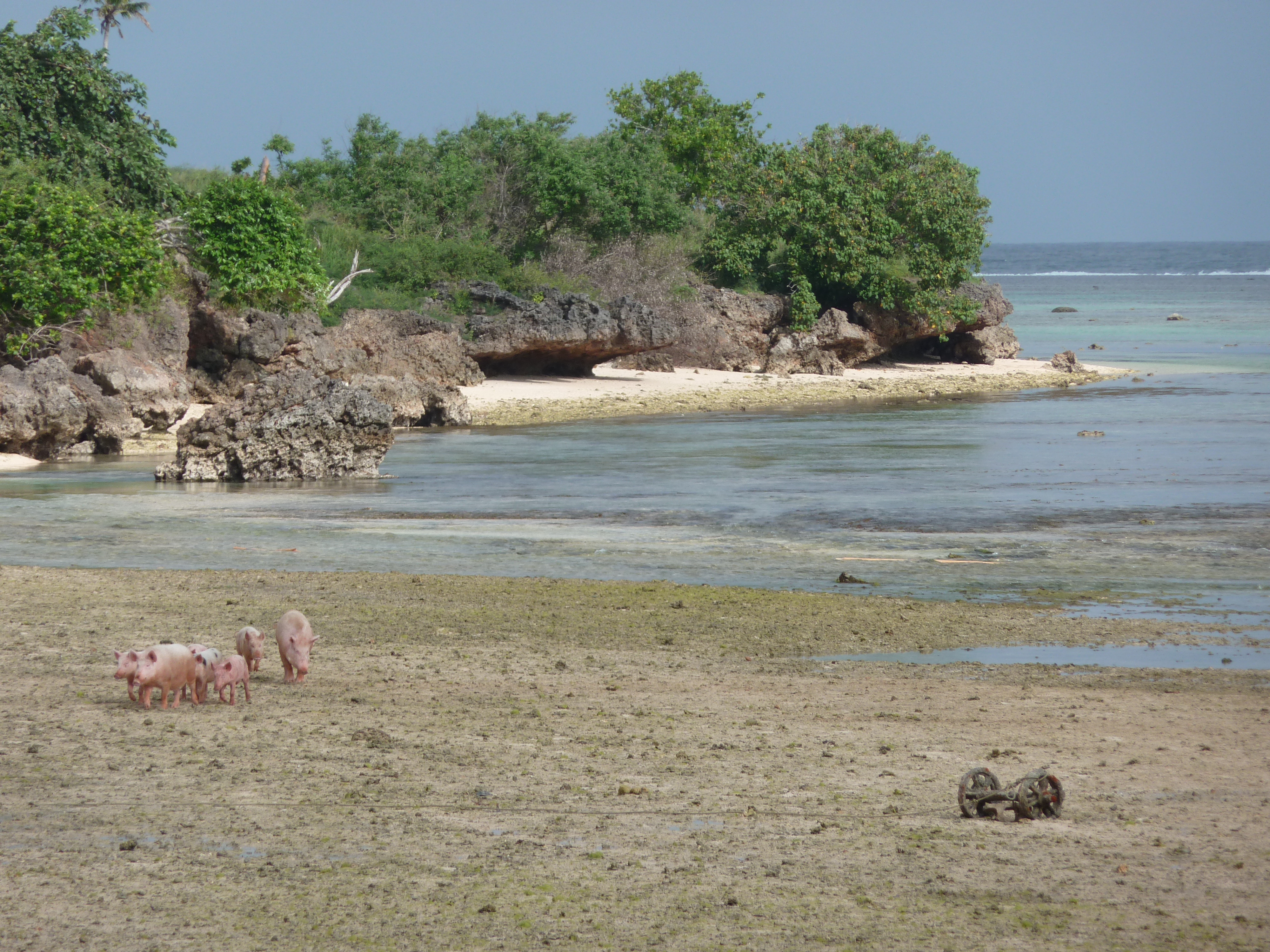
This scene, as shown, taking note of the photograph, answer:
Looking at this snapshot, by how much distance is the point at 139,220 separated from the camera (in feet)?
85.1

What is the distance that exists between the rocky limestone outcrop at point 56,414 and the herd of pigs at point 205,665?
1481 centimetres

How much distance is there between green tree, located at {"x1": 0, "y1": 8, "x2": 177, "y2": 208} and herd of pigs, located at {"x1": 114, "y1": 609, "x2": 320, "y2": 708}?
2345cm

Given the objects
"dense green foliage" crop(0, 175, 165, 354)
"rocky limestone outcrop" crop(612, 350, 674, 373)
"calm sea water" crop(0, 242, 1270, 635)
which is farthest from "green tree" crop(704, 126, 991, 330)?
"dense green foliage" crop(0, 175, 165, 354)

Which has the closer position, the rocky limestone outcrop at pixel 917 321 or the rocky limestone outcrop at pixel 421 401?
the rocky limestone outcrop at pixel 421 401

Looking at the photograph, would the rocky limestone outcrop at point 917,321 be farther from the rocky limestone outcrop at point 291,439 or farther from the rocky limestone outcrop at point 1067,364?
the rocky limestone outcrop at point 291,439

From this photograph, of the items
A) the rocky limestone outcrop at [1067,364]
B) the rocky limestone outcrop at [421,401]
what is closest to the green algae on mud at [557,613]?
the rocky limestone outcrop at [421,401]

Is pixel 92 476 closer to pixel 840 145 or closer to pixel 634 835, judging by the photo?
pixel 634 835

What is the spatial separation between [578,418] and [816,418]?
17.7 ft

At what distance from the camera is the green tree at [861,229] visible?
44.4m

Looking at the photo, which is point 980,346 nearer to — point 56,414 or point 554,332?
point 554,332

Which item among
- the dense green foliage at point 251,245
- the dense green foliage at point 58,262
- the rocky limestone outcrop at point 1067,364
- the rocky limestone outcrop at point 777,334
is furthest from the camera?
the rocky limestone outcrop at point 1067,364

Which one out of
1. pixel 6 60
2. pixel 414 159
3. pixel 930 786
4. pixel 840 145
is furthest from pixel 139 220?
pixel 840 145

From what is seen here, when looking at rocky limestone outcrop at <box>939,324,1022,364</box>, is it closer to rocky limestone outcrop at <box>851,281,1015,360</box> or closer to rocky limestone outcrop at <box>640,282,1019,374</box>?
rocky limestone outcrop at <box>851,281,1015,360</box>

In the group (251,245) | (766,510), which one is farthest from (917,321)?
(766,510)
